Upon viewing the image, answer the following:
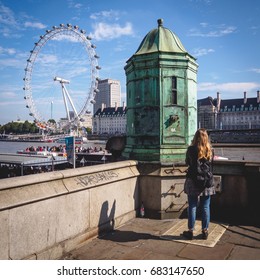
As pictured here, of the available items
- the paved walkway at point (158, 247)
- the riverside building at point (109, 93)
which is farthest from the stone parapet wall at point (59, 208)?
the riverside building at point (109, 93)

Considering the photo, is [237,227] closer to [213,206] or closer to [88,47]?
[213,206]

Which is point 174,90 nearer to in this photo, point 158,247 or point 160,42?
point 160,42

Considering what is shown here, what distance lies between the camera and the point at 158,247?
4.01 metres

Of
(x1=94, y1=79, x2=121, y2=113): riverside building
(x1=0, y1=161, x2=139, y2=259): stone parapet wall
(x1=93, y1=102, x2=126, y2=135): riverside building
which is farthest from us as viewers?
(x1=94, y1=79, x2=121, y2=113): riverside building

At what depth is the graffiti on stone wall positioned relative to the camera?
426 centimetres

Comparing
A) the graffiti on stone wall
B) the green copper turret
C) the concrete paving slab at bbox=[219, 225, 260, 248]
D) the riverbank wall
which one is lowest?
the concrete paving slab at bbox=[219, 225, 260, 248]

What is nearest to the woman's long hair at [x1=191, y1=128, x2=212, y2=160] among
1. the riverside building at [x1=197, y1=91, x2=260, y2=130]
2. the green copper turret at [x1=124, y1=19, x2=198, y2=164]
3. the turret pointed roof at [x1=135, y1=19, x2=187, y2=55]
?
the green copper turret at [x1=124, y1=19, x2=198, y2=164]

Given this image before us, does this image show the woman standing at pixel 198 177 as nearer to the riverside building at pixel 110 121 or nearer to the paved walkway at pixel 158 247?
the paved walkway at pixel 158 247

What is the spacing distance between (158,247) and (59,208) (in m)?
1.40

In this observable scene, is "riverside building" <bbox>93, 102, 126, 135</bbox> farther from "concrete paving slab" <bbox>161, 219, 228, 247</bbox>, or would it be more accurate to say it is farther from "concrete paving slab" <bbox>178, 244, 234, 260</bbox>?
"concrete paving slab" <bbox>178, 244, 234, 260</bbox>

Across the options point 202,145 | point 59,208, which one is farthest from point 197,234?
point 59,208

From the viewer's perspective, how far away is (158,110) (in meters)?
5.48

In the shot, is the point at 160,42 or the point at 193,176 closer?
the point at 193,176

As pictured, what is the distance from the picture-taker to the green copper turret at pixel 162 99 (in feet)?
17.9
